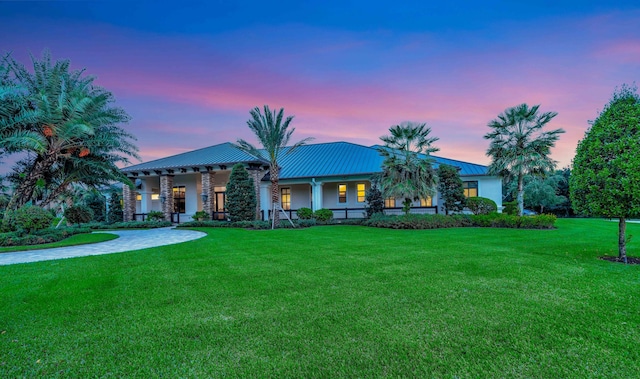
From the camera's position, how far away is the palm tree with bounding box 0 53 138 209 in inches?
487

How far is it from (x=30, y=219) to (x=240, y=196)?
9466 millimetres

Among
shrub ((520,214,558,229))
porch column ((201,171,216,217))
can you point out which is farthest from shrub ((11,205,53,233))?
shrub ((520,214,558,229))

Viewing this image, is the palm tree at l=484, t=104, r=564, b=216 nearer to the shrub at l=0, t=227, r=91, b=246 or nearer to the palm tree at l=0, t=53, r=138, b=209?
the palm tree at l=0, t=53, r=138, b=209

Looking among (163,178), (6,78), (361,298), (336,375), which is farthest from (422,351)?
(163,178)

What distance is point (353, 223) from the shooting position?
59.7 ft

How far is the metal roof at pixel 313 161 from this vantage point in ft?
65.9

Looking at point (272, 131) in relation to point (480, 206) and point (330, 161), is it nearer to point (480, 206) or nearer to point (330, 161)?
point (330, 161)

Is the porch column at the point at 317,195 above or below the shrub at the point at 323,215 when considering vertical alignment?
above

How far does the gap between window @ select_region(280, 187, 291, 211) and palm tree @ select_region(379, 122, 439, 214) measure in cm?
807

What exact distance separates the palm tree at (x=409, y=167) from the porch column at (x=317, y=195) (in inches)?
186

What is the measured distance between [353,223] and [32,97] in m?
16.2

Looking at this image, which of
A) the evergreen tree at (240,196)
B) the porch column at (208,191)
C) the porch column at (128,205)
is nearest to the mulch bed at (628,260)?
the evergreen tree at (240,196)

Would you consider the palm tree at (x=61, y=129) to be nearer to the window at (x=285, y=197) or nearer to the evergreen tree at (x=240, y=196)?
the evergreen tree at (x=240, y=196)

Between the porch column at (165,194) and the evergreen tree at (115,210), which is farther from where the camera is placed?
the evergreen tree at (115,210)
